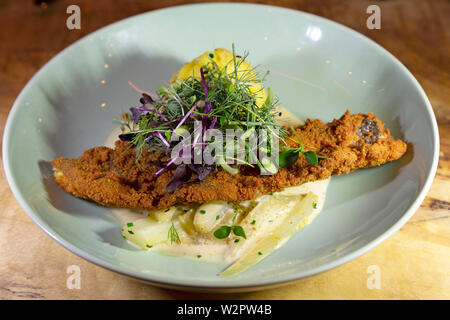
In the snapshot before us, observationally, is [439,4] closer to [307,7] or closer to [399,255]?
[307,7]

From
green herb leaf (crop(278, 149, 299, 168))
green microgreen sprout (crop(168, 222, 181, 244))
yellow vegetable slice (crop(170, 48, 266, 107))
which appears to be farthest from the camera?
yellow vegetable slice (crop(170, 48, 266, 107))

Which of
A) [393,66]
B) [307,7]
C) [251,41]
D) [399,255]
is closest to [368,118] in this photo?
[393,66]

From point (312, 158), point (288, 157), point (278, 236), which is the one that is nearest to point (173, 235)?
point (278, 236)

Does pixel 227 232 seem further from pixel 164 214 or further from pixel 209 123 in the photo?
pixel 209 123

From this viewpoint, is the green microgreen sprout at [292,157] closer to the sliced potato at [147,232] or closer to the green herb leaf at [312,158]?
the green herb leaf at [312,158]

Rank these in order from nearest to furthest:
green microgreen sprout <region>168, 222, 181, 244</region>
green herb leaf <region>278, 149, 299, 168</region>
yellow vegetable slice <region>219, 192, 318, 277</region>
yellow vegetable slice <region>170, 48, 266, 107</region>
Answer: yellow vegetable slice <region>219, 192, 318, 277</region> < green microgreen sprout <region>168, 222, 181, 244</region> < green herb leaf <region>278, 149, 299, 168</region> < yellow vegetable slice <region>170, 48, 266, 107</region>

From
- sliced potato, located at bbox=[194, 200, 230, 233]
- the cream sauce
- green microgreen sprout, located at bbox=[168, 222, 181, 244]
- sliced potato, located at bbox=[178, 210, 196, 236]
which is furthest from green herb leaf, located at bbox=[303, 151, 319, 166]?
green microgreen sprout, located at bbox=[168, 222, 181, 244]

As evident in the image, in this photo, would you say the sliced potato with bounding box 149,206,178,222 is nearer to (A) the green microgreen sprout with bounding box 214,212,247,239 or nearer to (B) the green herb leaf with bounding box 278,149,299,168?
(A) the green microgreen sprout with bounding box 214,212,247,239
